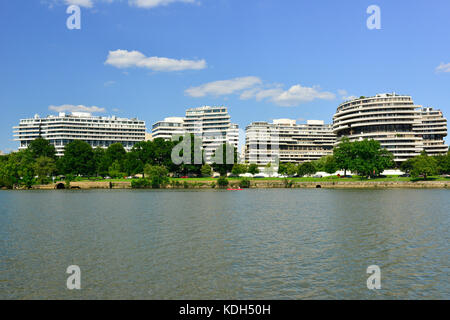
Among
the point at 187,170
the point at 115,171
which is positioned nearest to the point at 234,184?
the point at 187,170

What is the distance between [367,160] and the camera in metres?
165

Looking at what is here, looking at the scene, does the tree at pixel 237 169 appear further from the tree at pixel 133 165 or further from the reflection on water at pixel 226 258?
the reflection on water at pixel 226 258

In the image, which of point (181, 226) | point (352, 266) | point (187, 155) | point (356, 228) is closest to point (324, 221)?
point (356, 228)

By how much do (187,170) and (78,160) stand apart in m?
51.2

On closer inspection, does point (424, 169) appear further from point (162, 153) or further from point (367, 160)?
point (162, 153)

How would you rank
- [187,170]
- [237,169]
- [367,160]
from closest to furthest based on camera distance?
[367,160] < [237,169] < [187,170]

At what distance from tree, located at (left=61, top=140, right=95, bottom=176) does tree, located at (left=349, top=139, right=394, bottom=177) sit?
120959mm

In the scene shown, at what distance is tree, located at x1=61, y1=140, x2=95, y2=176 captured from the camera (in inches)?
6855

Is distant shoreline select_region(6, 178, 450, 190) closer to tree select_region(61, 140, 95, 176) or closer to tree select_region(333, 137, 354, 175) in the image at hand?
tree select_region(61, 140, 95, 176)

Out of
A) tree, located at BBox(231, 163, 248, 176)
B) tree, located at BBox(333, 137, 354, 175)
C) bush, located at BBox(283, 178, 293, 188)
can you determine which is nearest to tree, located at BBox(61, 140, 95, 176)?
tree, located at BBox(231, 163, 248, 176)

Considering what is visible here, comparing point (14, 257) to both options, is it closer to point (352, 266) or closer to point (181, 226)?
point (181, 226)

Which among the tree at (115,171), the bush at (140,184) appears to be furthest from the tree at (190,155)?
the bush at (140,184)

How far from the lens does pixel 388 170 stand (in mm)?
197375
